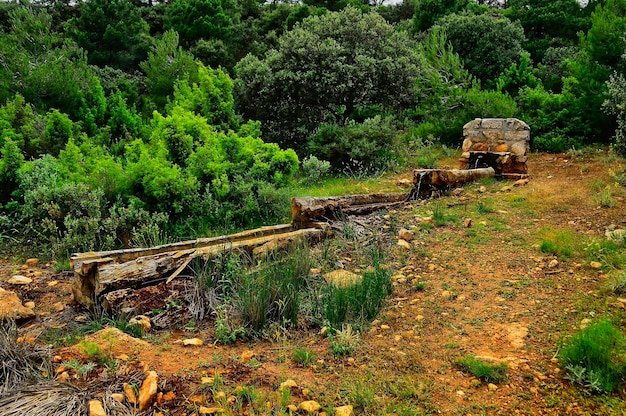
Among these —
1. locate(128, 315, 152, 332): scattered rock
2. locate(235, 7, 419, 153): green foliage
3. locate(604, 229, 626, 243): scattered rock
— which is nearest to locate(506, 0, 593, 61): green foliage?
locate(235, 7, 419, 153): green foliage

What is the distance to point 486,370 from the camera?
104 inches

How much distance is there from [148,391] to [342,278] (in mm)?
1850

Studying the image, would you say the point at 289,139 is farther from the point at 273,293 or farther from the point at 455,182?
the point at 273,293

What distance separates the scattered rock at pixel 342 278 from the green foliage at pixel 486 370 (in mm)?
1101

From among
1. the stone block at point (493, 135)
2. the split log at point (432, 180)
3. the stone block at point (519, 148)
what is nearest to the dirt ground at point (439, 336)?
the split log at point (432, 180)

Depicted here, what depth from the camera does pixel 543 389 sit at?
2.52 meters

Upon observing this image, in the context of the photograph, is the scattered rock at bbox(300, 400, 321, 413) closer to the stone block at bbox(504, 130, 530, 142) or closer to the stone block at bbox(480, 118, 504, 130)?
the stone block at bbox(504, 130, 530, 142)

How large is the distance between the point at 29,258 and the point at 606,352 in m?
5.33

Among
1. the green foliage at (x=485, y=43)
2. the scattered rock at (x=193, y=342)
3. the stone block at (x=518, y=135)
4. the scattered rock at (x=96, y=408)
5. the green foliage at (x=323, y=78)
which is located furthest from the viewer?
the green foliage at (x=485, y=43)

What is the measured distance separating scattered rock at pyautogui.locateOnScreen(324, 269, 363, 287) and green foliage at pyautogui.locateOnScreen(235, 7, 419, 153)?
6.61 metres

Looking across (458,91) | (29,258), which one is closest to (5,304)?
(29,258)

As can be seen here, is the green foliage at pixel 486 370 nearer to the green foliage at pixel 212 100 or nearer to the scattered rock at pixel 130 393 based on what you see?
the scattered rock at pixel 130 393

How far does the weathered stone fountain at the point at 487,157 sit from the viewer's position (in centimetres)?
680

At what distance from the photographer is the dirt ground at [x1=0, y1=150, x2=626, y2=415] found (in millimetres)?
2488
